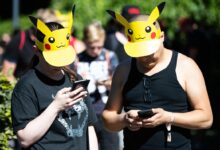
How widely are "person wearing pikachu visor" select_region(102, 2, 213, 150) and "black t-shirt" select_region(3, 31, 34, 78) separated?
9.76ft

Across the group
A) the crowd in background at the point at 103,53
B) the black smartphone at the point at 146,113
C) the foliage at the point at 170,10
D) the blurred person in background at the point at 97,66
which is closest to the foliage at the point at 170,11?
the foliage at the point at 170,10

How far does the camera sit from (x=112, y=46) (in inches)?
361

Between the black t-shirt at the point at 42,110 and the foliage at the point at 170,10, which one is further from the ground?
the black t-shirt at the point at 42,110

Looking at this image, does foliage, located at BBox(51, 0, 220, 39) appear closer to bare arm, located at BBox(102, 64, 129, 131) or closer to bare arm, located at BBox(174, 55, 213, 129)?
A: bare arm, located at BBox(102, 64, 129, 131)

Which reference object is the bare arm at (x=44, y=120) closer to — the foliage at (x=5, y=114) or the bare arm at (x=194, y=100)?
the bare arm at (x=194, y=100)

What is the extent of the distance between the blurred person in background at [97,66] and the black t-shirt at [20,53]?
68 cm

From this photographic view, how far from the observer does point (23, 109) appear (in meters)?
4.77

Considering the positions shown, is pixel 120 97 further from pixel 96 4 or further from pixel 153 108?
pixel 96 4

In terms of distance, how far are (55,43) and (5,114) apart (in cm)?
138

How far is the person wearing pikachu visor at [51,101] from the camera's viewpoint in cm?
473

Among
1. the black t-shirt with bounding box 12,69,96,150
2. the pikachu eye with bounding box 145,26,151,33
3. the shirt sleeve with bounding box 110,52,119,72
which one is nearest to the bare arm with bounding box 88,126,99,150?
the black t-shirt with bounding box 12,69,96,150

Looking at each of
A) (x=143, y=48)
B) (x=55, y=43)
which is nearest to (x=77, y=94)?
(x=55, y=43)

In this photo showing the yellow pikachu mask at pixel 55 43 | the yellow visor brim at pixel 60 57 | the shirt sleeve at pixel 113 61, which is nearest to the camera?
the yellow visor brim at pixel 60 57

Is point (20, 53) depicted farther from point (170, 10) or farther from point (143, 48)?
point (170, 10)
